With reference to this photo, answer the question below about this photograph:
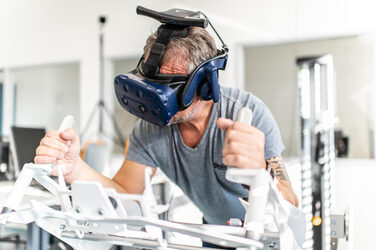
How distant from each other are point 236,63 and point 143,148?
5.73 ft

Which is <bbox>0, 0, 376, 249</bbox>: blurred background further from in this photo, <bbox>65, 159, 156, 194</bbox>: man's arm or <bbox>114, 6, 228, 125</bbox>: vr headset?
<bbox>65, 159, 156, 194</bbox>: man's arm

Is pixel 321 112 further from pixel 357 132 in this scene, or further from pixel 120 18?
pixel 120 18

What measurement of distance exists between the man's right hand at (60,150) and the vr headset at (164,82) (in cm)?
15

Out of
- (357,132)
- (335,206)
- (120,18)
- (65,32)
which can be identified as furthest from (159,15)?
(65,32)

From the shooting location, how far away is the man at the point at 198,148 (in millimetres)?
508

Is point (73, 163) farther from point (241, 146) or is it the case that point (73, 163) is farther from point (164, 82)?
point (241, 146)

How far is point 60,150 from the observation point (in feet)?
2.15

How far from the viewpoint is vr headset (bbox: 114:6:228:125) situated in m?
0.54

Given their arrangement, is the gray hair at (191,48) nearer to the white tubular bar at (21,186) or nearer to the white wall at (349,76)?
the white tubular bar at (21,186)

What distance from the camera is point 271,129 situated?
718 mm

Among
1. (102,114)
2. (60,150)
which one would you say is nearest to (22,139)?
(60,150)

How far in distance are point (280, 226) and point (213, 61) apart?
0.28 metres

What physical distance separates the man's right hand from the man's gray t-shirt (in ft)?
0.65

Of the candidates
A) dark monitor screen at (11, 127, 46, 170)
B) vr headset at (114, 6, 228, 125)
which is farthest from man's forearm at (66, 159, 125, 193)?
dark monitor screen at (11, 127, 46, 170)
